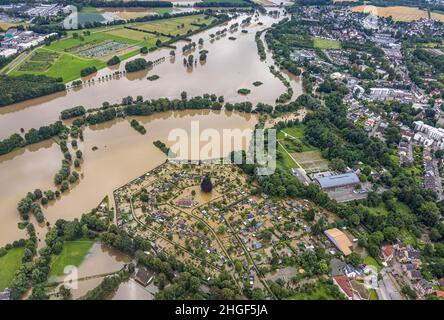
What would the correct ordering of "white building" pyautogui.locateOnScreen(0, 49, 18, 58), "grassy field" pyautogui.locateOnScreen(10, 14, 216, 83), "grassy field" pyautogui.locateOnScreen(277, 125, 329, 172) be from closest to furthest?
"grassy field" pyautogui.locateOnScreen(277, 125, 329, 172)
"grassy field" pyautogui.locateOnScreen(10, 14, 216, 83)
"white building" pyautogui.locateOnScreen(0, 49, 18, 58)

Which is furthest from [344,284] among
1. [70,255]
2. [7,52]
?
[7,52]

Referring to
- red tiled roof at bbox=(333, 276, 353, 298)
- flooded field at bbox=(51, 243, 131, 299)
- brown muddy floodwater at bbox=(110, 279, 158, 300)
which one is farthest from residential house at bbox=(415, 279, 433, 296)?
flooded field at bbox=(51, 243, 131, 299)

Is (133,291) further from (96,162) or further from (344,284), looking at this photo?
(96,162)

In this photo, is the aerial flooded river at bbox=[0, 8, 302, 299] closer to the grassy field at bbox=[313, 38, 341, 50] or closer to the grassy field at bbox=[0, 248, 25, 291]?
the grassy field at bbox=[0, 248, 25, 291]

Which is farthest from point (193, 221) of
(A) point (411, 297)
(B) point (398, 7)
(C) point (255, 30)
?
(B) point (398, 7)

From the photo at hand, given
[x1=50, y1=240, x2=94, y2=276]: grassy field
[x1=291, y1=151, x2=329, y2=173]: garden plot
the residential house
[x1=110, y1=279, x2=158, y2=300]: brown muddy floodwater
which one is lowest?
the residential house
